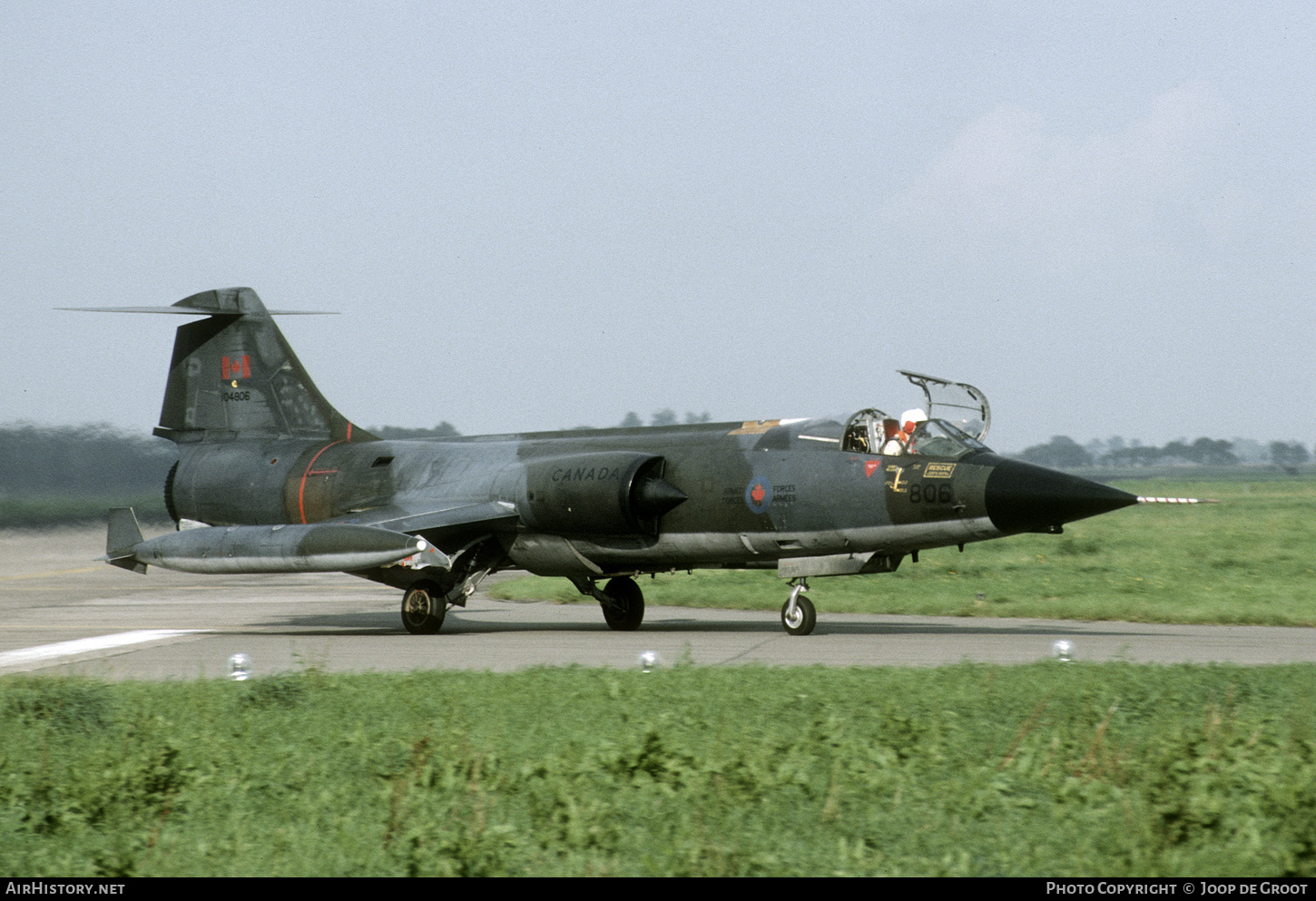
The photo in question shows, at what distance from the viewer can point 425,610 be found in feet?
56.6

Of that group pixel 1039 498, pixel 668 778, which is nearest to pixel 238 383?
pixel 1039 498

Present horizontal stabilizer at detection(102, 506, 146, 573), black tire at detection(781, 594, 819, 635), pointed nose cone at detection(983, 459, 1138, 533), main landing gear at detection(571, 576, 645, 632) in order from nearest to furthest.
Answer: pointed nose cone at detection(983, 459, 1138, 533) < black tire at detection(781, 594, 819, 635) < main landing gear at detection(571, 576, 645, 632) < horizontal stabilizer at detection(102, 506, 146, 573)

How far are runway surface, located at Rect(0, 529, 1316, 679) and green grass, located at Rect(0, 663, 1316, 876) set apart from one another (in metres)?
2.47

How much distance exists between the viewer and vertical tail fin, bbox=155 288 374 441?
2091cm

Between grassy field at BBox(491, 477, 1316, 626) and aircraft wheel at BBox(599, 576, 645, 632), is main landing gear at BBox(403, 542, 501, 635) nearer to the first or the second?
aircraft wheel at BBox(599, 576, 645, 632)

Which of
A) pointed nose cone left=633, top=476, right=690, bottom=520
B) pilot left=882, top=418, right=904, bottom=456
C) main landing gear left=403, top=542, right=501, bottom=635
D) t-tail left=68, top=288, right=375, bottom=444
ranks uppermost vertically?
t-tail left=68, top=288, right=375, bottom=444

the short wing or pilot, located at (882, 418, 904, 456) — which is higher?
pilot, located at (882, 418, 904, 456)

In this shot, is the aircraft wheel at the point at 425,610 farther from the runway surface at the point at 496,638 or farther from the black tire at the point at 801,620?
the black tire at the point at 801,620

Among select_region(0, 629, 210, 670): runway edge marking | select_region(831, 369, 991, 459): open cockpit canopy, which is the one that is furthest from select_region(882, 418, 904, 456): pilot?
select_region(0, 629, 210, 670): runway edge marking

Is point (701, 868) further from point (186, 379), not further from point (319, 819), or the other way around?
point (186, 379)

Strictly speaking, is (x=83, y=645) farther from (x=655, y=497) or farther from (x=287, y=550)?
(x=655, y=497)

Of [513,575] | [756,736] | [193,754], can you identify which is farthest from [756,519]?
[513,575]

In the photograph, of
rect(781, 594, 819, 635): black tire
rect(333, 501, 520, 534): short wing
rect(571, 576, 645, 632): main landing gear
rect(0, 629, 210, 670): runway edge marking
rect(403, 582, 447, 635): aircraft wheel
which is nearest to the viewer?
rect(0, 629, 210, 670): runway edge marking

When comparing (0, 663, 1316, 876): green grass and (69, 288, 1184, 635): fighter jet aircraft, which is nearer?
(0, 663, 1316, 876): green grass
